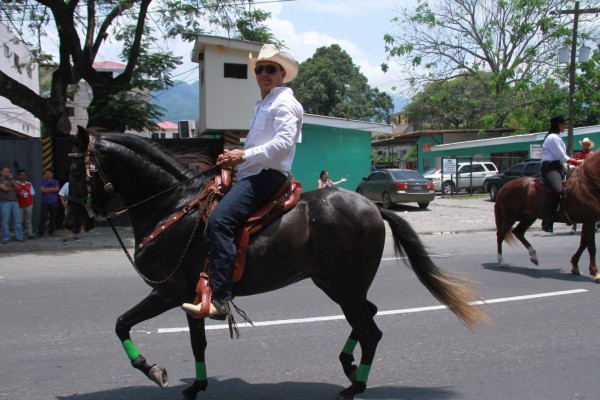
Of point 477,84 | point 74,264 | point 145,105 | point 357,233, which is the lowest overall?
point 74,264

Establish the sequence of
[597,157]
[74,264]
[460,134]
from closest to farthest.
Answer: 1. [597,157]
2. [74,264]
3. [460,134]

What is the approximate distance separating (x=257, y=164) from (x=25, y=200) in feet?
38.8

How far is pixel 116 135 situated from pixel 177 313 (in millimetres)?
2944

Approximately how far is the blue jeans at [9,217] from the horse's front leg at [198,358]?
1108 centimetres

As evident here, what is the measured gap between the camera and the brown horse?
8055 millimetres

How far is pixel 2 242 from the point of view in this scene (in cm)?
1306

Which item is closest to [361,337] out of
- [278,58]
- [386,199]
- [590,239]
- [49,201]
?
[278,58]

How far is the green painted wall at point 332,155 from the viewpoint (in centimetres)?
2423

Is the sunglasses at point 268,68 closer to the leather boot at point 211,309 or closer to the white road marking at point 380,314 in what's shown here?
the leather boot at point 211,309

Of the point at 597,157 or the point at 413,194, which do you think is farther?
the point at 413,194

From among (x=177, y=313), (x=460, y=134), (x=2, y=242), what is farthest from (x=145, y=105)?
(x=460, y=134)

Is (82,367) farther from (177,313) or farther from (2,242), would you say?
(2,242)

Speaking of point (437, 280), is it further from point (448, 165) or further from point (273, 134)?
point (448, 165)

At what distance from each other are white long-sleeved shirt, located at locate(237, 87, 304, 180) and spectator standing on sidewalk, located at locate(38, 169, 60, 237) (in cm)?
1171
